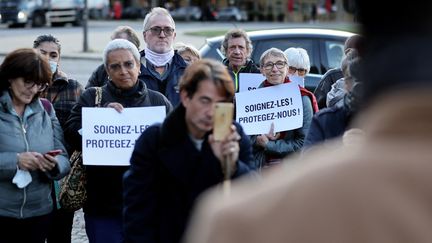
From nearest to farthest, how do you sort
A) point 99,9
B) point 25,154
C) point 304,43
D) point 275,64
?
point 25,154, point 275,64, point 304,43, point 99,9

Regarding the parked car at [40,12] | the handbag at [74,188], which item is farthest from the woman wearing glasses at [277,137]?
the parked car at [40,12]

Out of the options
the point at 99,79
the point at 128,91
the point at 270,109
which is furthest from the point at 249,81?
the point at 128,91

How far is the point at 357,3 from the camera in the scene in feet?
4.68

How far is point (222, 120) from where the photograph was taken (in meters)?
3.52

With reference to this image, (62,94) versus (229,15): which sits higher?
(62,94)

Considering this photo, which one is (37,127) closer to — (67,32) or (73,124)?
(73,124)

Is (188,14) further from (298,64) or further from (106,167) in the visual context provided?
(106,167)

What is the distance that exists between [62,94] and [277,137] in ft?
5.45

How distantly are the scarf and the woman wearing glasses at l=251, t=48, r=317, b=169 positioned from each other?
0.79 m

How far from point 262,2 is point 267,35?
6000 centimetres

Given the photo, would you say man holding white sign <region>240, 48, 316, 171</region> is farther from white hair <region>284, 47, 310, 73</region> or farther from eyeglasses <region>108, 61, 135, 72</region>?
eyeglasses <region>108, 61, 135, 72</region>

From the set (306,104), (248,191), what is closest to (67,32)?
(306,104)

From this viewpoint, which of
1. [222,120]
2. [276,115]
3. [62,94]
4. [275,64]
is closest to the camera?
[222,120]

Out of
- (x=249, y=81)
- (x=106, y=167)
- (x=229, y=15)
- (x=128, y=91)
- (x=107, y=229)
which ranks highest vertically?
(x=128, y=91)
